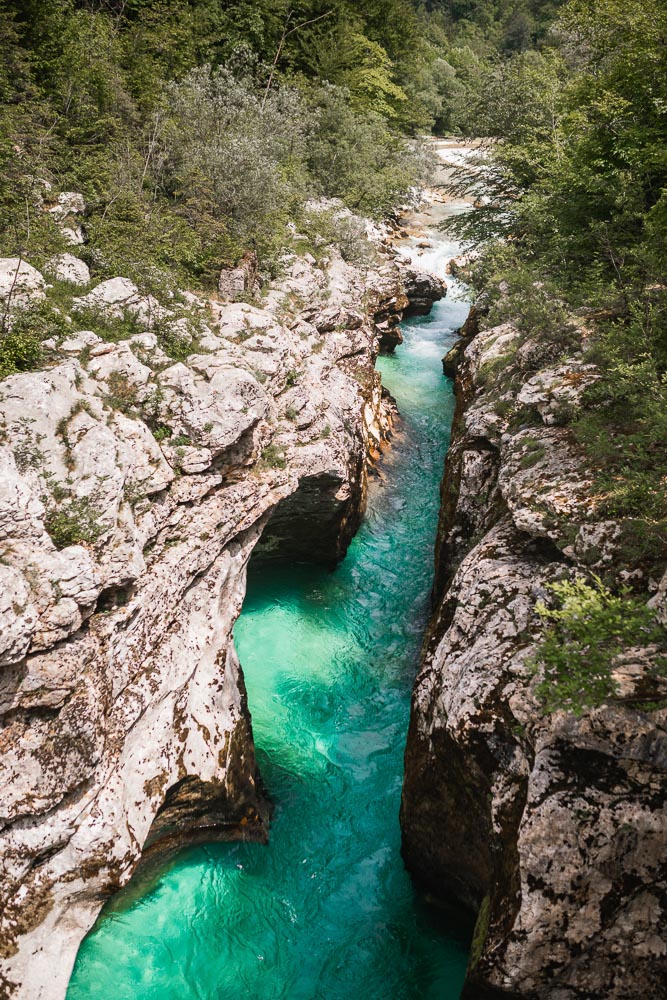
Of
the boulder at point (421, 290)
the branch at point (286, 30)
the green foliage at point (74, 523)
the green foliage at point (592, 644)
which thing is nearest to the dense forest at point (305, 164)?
the branch at point (286, 30)

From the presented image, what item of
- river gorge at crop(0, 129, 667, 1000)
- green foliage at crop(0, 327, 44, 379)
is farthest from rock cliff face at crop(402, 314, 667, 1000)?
green foliage at crop(0, 327, 44, 379)

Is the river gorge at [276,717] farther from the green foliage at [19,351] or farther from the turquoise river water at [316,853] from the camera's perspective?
the green foliage at [19,351]

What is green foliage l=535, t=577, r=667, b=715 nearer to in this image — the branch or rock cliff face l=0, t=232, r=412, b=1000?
rock cliff face l=0, t=232, r=412, b=1000

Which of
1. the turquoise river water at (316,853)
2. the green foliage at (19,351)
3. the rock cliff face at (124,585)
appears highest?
the green foliage at (19,351)

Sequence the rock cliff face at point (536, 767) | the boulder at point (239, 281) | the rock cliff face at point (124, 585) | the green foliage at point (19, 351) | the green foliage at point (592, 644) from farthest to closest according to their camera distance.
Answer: the boulder at point (239, 281) < the green foliage at point (19, 351) < the rock cliff face at point (124, 585) < the rock cliff face at point (536, 767) < the green foliage at point (592, 644)

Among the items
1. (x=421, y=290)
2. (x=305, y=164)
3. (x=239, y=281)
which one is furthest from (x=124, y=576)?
(x=421, y=290)

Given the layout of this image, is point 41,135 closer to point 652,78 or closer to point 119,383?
point 119,383

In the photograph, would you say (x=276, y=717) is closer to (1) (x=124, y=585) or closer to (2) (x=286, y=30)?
(1) (x=124, y=585)

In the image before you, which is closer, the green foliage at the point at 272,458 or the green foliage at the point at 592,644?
the green foliage at the point at 592,644
